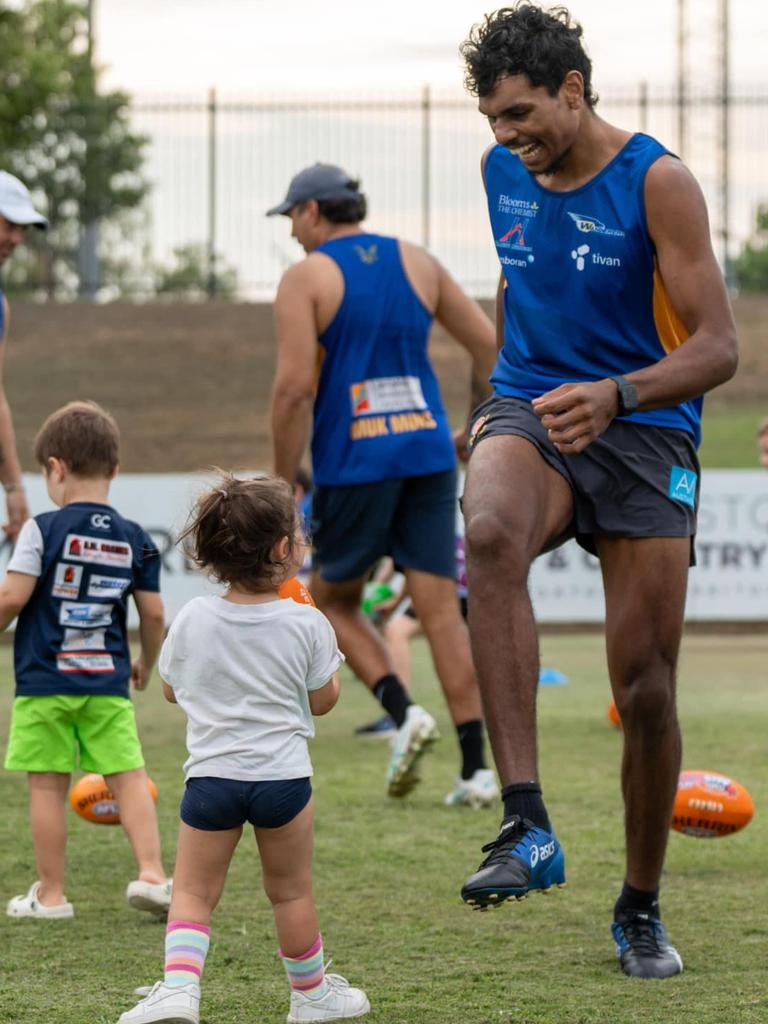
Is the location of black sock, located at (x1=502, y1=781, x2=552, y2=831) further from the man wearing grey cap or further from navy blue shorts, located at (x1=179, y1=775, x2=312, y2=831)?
the man wearing grey cap

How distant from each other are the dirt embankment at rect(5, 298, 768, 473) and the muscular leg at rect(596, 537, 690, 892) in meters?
18.0

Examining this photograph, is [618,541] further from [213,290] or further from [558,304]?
[213,290]

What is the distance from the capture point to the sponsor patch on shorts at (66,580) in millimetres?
4707

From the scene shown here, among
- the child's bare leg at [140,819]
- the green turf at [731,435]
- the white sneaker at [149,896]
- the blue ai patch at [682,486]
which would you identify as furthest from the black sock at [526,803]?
the green turf at [731,435]

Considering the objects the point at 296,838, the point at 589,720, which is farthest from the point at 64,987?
the point at 589,720

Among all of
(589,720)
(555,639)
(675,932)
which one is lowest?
(555,639)

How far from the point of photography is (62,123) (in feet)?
90.7

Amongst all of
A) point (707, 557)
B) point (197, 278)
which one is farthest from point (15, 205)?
point (197, 278)

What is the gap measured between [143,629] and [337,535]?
69.1 inches

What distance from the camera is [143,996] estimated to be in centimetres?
367

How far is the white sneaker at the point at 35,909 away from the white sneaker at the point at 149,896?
192 millimetres

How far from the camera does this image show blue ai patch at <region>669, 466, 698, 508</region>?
12.7 ft

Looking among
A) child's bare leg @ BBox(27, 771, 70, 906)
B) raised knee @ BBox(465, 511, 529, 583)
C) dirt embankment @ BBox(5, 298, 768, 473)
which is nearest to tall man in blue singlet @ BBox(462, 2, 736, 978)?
raised knee @ BBox(465, 511, 529, 583)

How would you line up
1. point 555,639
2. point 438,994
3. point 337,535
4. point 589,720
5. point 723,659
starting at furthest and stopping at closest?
point 555,639
point 723,659
point 589,720
point 337,535
point 438,994
